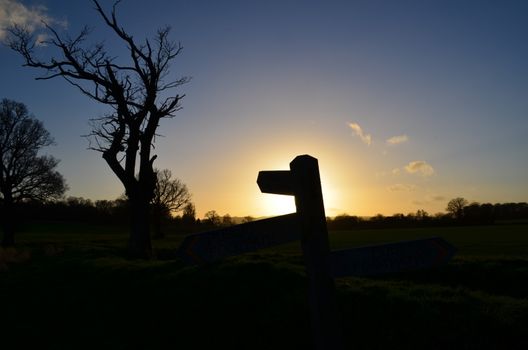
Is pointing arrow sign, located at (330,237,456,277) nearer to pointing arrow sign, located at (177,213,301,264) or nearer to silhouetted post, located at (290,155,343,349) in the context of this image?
silhouetted post, located at (290,155,343,349)

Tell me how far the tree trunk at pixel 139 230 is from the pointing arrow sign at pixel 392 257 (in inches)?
673

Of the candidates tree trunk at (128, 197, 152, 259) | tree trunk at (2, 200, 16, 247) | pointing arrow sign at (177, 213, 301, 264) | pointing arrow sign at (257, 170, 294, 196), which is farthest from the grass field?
tree trunk at (2, 200, 16, 247)

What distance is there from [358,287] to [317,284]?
15.2 feet

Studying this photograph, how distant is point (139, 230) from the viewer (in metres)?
18.8

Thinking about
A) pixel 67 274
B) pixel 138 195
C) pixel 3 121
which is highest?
pixel 3 121

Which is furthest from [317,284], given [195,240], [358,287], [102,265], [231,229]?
[102,265]

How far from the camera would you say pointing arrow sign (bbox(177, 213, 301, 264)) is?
9.82 ft

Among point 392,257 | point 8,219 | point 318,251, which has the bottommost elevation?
point 392,257

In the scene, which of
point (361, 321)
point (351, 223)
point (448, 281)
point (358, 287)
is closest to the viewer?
point (361, 321)

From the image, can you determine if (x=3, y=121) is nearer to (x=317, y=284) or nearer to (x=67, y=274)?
(x=67, y=274)

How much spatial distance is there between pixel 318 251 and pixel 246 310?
4.44 metres

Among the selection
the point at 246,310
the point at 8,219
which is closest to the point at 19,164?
the point at 8,219

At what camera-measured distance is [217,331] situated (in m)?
6.52

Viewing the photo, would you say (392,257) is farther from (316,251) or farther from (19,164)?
(19,164)
